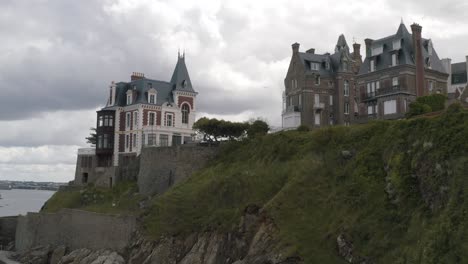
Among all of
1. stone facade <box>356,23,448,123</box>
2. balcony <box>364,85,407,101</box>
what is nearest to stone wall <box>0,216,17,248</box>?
stone facade <box>356,23,448,123</box>

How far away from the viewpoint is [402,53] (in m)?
53.6

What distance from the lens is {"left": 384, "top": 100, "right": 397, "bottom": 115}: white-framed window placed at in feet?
173

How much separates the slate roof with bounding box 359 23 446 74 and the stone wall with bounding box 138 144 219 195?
22.3 meters

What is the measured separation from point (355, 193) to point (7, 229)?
164ft

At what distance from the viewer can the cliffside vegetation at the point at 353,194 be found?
2272 centimetres

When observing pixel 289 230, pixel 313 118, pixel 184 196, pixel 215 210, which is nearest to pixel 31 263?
pixel 184 196

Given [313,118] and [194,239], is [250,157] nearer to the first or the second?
[194,239]

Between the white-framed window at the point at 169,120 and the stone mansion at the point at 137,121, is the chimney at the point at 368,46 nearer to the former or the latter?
the stone mansion at the point at 137,121

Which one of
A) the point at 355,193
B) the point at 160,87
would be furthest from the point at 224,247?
the point at 160,87

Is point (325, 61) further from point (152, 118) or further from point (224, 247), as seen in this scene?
point (224, 247)

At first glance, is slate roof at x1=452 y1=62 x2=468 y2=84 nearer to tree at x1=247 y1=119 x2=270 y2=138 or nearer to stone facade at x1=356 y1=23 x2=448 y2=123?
stone facade at x1=356 y1=23 x2=448 y2=123

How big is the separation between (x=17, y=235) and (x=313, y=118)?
3877cm

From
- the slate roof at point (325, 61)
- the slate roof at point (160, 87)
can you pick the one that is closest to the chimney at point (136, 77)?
the slate roof at point (160, 87)

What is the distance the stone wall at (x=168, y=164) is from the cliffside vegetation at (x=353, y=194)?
Answer: 198 inches
